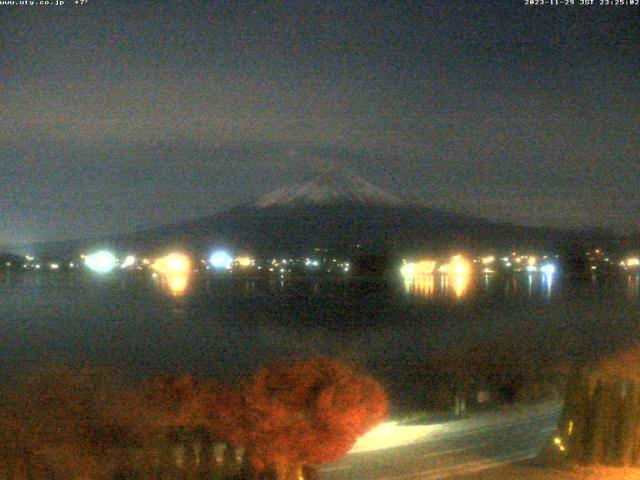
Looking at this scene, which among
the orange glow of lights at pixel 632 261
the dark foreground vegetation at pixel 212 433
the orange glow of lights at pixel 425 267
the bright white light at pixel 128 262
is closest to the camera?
the dark foreground vegetation at pixel 212 433

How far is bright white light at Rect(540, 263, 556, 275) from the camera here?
4731 centimetres

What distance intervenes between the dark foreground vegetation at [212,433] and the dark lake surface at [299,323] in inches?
233

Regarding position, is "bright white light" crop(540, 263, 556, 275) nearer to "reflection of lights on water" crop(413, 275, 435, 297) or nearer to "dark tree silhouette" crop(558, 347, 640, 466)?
"reflection of lights on water" crop(413, 275, 435, 297)

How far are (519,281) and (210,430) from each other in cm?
3476

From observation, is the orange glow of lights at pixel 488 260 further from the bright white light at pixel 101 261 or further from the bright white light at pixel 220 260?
the bright white light at pixel 101 261

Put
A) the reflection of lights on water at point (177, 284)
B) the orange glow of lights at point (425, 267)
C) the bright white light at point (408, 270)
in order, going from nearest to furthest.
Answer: the reflection of lights on water at point (177, 284)
the bright white light at point (408, 270)
the orange glow of lights at point (425, 267)

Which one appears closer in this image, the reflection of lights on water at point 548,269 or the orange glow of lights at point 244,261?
the reflection of lights on water at point 548,269

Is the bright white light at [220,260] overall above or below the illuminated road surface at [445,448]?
above

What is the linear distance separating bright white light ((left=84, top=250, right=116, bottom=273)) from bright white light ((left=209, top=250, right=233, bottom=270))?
19.2 ft

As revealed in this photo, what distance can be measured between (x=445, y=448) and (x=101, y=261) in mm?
47290

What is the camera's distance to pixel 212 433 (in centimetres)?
515

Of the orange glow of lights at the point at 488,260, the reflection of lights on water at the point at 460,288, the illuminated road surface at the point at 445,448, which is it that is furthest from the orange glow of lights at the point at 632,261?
the illuminated road surface at the point at 445,448

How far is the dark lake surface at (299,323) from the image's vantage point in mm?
14906

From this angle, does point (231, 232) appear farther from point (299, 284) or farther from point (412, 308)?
point (412, 308)
